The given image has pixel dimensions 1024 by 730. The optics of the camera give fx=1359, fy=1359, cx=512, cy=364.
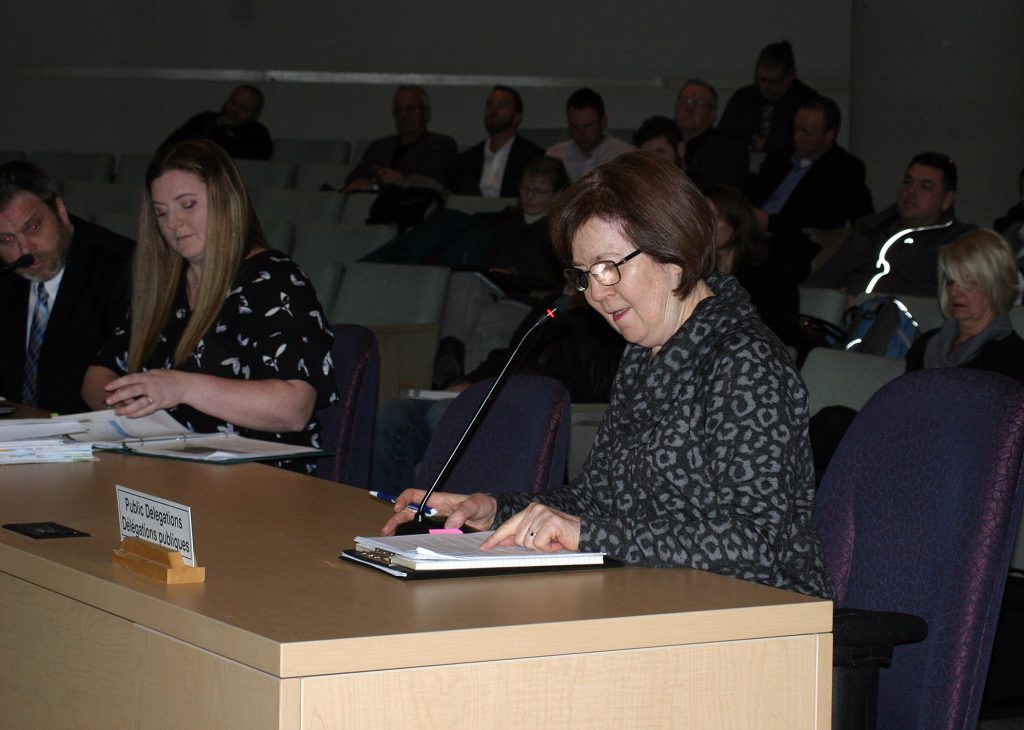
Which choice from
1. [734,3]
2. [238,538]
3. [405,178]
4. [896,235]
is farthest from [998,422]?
[734,3]

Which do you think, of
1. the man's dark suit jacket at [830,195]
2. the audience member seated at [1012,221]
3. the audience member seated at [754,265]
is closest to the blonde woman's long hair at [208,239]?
the audience member seated at [754,265]

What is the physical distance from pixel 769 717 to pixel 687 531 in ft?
0.81

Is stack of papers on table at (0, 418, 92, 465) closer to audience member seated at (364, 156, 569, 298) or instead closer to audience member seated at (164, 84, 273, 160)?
audience member seated at (364, 156, 569, 298)

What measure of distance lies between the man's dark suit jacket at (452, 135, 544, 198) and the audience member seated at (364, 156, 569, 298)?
2.76 feet

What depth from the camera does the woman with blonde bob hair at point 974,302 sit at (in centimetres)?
342

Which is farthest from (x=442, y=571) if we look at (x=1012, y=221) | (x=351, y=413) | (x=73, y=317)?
(x=1012, y=221)

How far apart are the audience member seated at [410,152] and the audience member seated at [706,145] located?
A: 54.0 inches

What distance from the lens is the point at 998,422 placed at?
1.64 metres

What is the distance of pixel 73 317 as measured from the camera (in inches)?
127

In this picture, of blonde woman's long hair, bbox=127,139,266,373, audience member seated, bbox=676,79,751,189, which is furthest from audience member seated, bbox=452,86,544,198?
blonde woman's long hair, bbox=127,139,266,373

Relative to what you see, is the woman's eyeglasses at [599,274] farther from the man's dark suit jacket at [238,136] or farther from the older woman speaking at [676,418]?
the man's dark suit jacket at [238,136]

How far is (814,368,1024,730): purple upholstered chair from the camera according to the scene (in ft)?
5.34

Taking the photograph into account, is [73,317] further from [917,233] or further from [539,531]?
[917,233]

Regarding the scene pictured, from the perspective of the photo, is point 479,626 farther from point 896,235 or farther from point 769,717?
point 896,235
